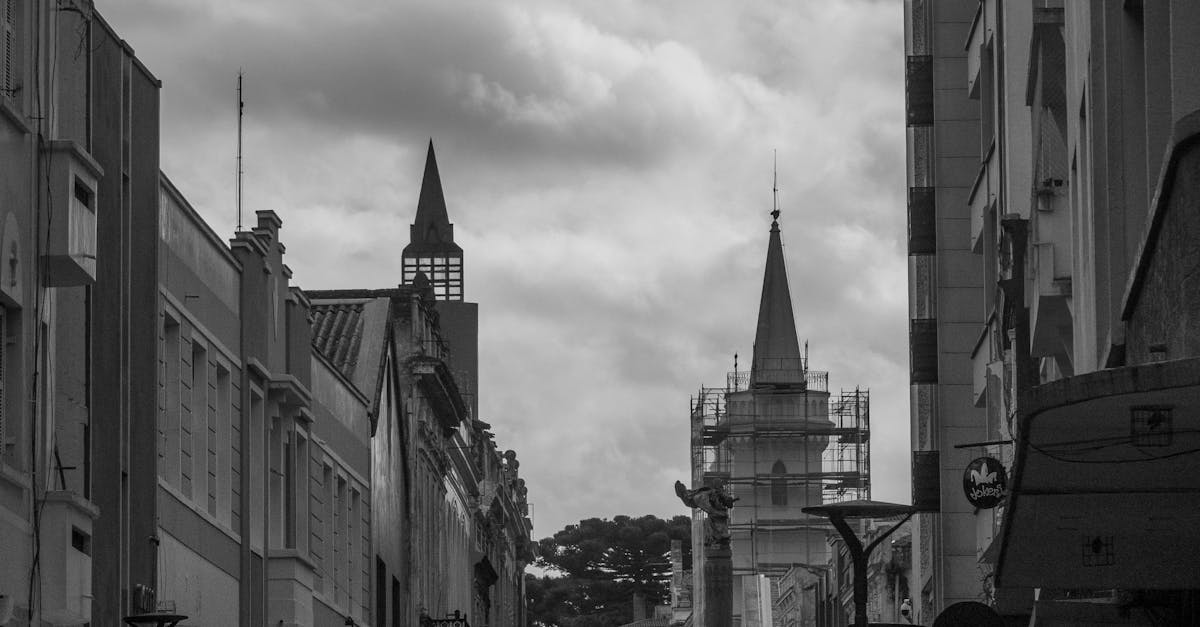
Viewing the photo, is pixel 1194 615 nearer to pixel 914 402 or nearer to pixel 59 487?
pixel 59 487

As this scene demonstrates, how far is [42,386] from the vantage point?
69.2 ft

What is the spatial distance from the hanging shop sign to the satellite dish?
6843 millimetres

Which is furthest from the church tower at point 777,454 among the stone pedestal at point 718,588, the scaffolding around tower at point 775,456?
the stone pedestal at point 718,588

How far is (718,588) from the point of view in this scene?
5391 cm

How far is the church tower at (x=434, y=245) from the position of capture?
8200cm

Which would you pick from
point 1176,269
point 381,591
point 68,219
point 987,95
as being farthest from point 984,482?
point 381,591

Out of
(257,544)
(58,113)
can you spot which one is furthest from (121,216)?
(257,544)

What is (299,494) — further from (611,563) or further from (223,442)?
(611,563)

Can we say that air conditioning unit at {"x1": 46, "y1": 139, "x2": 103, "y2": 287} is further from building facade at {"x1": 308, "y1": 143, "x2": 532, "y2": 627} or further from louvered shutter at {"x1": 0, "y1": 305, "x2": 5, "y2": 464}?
building facade at {"x1": 308, "y1": 143, "x2": 532, "y2": 627}

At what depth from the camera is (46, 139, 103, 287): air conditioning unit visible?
20.9 metres

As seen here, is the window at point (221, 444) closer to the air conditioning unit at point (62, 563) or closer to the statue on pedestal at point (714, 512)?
the air conditioning unit at point (62, 563)

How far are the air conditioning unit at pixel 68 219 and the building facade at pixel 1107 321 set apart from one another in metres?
8.50

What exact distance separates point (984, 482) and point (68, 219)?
12.1 meters

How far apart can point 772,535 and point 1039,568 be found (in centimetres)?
12937
